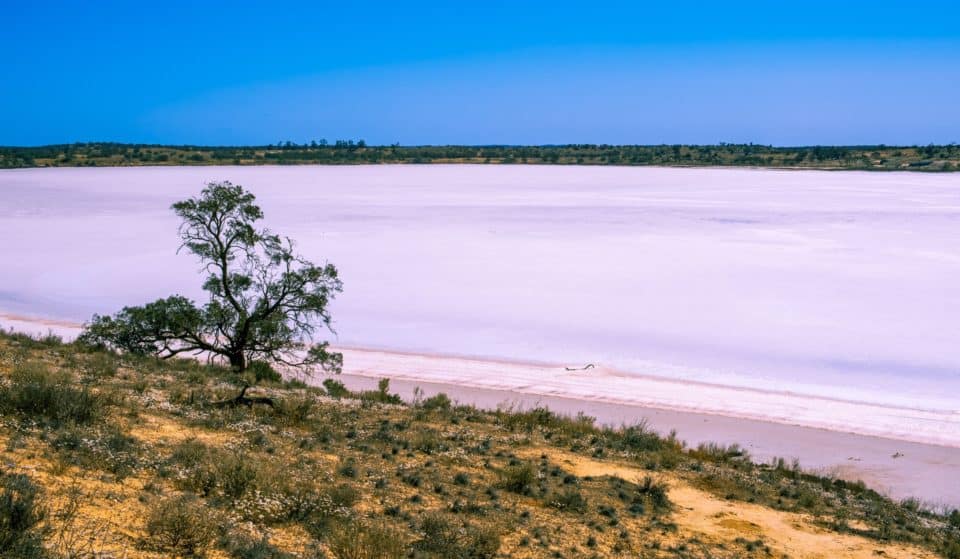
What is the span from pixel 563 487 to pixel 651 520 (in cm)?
94

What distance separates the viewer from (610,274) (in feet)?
79.8

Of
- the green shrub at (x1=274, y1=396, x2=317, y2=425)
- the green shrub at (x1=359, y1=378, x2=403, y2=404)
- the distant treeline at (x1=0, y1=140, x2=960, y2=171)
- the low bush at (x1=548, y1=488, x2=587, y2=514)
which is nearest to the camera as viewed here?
the low bush at (x1=548, y1=488, x2=587, y2=514)

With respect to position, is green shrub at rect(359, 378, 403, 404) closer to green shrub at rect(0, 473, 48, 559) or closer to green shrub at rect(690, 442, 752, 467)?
green shrub at rect(690, 442, 752, 467)

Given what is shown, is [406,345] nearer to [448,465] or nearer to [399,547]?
[448,465]

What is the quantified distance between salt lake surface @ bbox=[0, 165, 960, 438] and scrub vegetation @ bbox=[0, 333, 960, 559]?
5.71 metres

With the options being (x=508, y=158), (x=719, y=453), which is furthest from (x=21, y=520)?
(x=508, y=158)

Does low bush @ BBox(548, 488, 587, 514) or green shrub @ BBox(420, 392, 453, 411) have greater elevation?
low bush @ BBox(548, 488, 587, 514)

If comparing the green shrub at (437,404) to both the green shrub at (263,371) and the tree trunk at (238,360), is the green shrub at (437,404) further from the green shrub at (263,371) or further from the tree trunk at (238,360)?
the tree trunk at (238,360)

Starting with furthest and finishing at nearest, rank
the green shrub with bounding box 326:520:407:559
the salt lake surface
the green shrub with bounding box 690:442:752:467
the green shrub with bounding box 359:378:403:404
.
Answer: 1. the salt lake surface
2. the green shrub with bounding box 359:378:403:404
3. the green shrub with bounding box 690:442:752:467
4. the green shrub with bounding box 326:520:407:559

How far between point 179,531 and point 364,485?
2.32 metres

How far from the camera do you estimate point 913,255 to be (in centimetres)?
2694

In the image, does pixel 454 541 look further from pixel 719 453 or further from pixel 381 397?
pixel 381 397

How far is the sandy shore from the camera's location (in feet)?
36.6

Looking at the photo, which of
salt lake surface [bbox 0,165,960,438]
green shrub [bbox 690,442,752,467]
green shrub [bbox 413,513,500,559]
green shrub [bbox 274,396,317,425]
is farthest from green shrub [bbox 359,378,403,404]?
green shrub [bbox 413,513,500,559]
